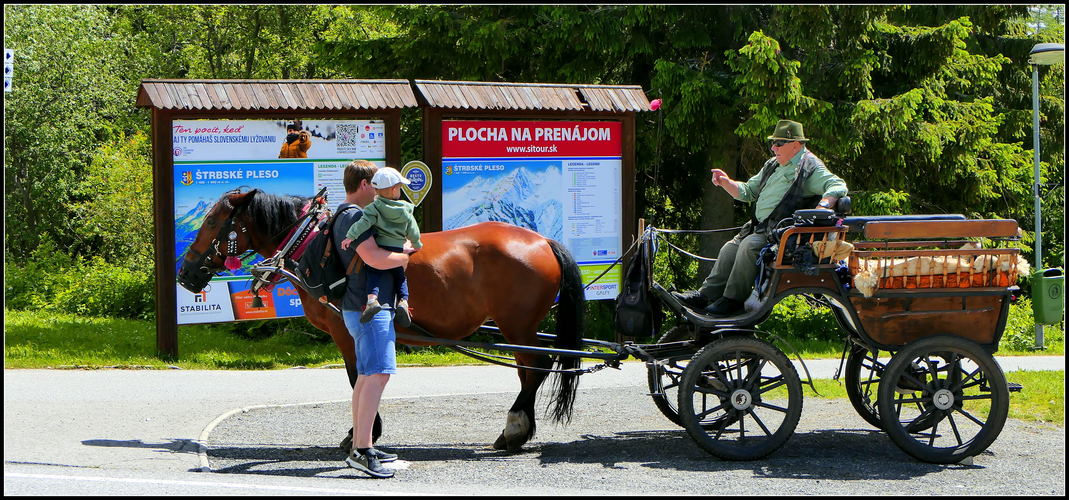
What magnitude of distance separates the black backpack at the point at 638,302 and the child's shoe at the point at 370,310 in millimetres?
1695

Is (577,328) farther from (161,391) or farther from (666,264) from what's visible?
(666,264)

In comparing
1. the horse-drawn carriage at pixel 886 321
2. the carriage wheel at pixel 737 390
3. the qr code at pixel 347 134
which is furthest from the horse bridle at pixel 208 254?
the qr code at pixel 347 134

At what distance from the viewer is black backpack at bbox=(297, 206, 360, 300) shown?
6.59 m

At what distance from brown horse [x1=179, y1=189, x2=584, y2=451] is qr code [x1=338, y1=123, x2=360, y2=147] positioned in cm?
364

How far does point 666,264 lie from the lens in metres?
16.8

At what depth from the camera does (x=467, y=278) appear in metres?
7.25

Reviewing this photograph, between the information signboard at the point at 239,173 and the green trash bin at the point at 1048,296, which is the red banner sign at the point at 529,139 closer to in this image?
the information signboard at the point at 239,173

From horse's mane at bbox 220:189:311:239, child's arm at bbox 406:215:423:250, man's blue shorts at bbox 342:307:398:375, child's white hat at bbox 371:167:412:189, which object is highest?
child's white hat at bbox 371:167:412:189

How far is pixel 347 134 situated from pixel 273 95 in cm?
86

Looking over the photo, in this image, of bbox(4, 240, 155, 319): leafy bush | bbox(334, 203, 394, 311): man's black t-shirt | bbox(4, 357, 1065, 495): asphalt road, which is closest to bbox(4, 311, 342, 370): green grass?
bbox(4, 357, 1065, 495): asphalt road

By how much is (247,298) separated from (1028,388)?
7.33 metres

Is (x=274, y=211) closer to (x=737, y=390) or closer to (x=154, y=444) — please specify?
(x=154, y=444)

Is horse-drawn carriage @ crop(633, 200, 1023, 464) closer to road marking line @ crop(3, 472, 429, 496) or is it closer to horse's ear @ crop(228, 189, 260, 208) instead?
road marking line @ crop(3, 472, 429, 496)

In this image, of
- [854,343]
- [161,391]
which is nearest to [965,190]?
[854,343]
